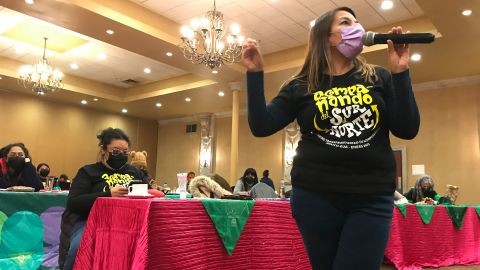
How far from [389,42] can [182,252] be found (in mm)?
1286

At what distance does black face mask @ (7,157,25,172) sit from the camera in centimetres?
373

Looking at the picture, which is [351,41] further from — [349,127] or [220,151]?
[220,151]

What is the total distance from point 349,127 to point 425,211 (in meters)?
3.40

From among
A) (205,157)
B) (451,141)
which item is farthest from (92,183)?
(205,157)

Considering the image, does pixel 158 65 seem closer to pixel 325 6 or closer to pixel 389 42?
pixel 325 6

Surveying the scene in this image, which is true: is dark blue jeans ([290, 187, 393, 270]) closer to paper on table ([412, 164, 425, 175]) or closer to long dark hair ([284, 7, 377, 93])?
long dark hair ([284, 7, 377, 93])

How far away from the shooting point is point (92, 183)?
7.85 ft

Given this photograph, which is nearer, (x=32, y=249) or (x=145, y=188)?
(x=145, y=188)

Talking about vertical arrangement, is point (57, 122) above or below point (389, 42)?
above

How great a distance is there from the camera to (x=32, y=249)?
3186 millimetres

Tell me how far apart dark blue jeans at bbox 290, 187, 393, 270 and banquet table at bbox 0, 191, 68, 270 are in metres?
2.70

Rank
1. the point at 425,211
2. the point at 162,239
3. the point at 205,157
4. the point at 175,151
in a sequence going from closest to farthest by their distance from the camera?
the point at 162,239 < the point at 425,211 < the point at 205,157 < the point at 175,151

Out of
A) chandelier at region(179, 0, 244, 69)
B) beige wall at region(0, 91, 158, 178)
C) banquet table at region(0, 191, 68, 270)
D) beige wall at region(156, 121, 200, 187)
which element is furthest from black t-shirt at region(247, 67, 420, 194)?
beige wall at region(156, 121, 200, 187)

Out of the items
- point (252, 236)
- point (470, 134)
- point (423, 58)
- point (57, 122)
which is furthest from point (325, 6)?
point (57, 122)
